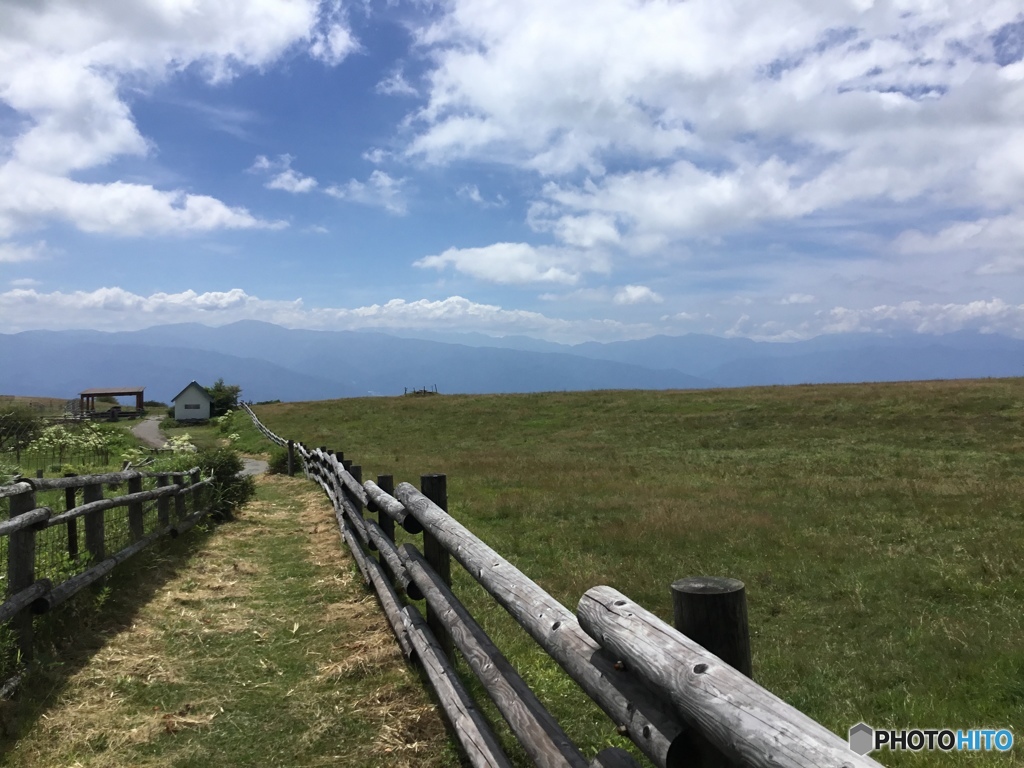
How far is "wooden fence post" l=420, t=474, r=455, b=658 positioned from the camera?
5270mm

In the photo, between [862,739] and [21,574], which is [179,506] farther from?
[862,739]

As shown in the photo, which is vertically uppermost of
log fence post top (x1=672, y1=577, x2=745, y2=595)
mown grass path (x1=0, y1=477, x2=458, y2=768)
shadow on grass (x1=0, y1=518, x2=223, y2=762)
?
log fence post top (x1=672, y1=577, x2=745, y2=595)

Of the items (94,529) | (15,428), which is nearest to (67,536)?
(94,529)

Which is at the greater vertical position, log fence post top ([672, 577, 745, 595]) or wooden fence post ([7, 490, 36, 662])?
log fence post top ([672, 577, 745, 595])

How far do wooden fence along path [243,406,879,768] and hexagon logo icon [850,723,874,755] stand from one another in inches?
58.8

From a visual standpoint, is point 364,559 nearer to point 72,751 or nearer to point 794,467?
point 72,751

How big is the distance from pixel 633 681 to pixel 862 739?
86.5 inches

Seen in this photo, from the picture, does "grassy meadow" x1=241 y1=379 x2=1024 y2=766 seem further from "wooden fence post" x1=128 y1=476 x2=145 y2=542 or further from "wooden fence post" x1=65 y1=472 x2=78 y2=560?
"wooden fence post" x1=128 y1=476 x2=145 y2=542

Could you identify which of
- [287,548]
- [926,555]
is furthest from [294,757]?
[926,555]

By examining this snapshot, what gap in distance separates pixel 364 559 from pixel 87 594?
2779mm


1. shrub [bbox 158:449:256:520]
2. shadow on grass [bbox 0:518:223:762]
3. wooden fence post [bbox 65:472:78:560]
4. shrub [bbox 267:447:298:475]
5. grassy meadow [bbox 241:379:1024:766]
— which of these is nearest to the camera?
shadow on grass [bbox 0:518:223:762]

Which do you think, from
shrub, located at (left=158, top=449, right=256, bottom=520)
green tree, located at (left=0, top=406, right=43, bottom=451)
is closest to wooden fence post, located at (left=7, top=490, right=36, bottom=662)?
shrub, located at (left=158, top=449, right=256, bottom=520)

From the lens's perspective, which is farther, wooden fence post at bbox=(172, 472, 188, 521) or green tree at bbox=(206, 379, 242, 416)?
green tree at bbox=(206, 379, 242, 416)

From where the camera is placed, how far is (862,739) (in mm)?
3732
